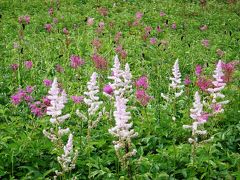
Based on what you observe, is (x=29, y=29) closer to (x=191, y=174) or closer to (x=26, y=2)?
(x=26, y=2)

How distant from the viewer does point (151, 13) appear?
640 inches

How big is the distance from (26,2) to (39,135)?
1217 cm

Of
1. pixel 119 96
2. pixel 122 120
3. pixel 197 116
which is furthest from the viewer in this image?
pixel 119 96

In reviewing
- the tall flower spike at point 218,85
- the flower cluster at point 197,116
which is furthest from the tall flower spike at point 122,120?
the tall flower spike at point 218,85

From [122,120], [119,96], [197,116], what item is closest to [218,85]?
[197,116]

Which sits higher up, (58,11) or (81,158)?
(58,11)

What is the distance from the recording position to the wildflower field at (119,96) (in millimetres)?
4645

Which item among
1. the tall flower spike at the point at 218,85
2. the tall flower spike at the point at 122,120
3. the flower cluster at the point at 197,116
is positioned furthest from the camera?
the tall flower spike at the point at 218,85

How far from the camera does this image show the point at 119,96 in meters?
4.48

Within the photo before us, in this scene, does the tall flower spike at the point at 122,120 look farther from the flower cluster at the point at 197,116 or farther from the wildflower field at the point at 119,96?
the flower cluster at the point at 197,116

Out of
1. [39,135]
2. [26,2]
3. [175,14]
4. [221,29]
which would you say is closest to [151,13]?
A: [175,14]

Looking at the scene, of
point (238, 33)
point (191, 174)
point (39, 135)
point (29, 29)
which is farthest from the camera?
point (238, 33)

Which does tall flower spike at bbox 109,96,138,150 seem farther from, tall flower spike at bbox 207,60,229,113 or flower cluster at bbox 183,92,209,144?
tall flower spike at bbox 207,60,229,113

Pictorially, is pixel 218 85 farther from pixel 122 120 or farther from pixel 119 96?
pixel 122 120
